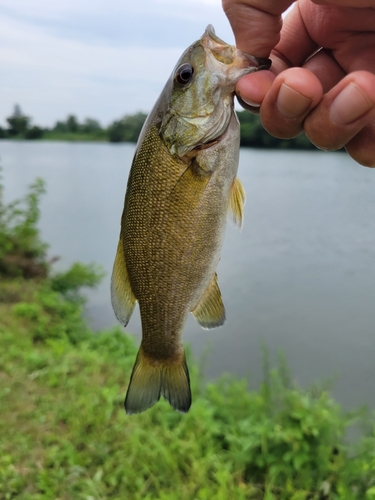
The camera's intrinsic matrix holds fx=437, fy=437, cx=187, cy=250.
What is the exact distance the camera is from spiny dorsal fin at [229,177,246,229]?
161 cm

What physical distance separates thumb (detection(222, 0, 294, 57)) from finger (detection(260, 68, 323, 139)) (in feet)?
1.00

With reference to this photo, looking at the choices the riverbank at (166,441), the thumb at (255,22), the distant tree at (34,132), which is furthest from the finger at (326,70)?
the distant tree at (34,132)

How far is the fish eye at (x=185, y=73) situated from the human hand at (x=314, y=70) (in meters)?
0.17

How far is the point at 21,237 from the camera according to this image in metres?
7.77

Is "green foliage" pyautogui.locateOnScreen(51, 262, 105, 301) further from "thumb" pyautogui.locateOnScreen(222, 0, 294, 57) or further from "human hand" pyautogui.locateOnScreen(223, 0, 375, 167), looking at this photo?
"thumb" pyautogui.locateOnScreen(222, 0, 294, 57)

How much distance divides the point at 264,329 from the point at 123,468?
4.50 meters

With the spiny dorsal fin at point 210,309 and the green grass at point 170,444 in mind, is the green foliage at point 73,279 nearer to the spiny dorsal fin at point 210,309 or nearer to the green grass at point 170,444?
the green grass at point 170,444

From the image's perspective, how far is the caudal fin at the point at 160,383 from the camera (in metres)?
1.69

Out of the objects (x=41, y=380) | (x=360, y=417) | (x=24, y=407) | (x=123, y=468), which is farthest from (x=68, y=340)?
(x=360, y=417)

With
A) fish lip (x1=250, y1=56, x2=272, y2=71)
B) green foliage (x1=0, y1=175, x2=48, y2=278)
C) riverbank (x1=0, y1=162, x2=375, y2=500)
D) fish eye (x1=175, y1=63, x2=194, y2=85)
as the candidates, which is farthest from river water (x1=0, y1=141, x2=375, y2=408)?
fish eye (x1=175, y1=63, x2=194, y2=85)

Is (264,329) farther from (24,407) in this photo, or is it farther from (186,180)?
(186,180)

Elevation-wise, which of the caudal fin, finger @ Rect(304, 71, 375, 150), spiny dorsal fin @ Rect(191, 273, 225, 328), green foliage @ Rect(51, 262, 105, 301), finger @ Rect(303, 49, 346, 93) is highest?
finger @ Rect(303, 49, 346, 93)

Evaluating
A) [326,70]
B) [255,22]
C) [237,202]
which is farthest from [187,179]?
[326,70]

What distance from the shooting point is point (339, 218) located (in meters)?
11.7
